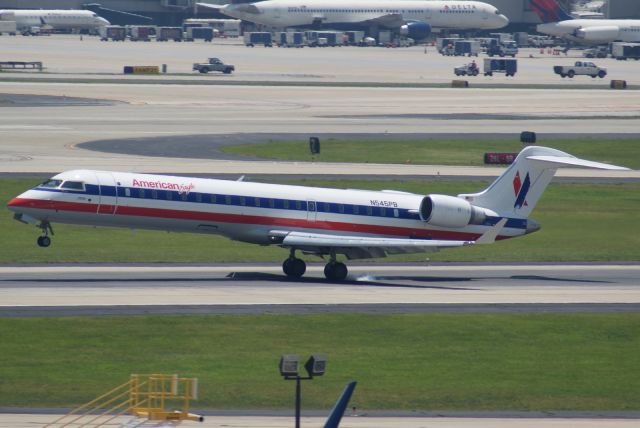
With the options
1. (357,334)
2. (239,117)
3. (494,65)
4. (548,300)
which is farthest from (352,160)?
(494,65)

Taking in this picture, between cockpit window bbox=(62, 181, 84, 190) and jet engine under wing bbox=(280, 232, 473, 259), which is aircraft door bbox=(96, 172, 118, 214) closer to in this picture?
cockpit window bbox=(62, 181, 84, 190)

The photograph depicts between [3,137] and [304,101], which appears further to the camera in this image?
[304,101]

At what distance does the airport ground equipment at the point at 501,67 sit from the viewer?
172m

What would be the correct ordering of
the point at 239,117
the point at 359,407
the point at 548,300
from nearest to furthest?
the point at 359,407, the point at 548,300, the point at 239,117

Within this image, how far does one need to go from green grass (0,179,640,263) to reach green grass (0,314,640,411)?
1424 cm

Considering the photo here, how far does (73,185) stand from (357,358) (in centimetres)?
1632

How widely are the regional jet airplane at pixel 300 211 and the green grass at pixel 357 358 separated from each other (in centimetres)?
835

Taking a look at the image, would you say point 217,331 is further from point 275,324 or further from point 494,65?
point 494,65

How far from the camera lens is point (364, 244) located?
50375mm

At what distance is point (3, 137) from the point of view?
9550 centimetres

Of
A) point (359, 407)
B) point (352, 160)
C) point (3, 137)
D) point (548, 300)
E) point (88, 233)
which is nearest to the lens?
point (359, 407)

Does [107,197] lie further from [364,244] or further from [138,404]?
[138,404]

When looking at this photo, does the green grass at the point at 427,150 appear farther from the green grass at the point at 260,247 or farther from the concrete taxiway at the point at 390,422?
the concrete taxiway at the point at 390,422

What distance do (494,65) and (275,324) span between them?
136842 mm
